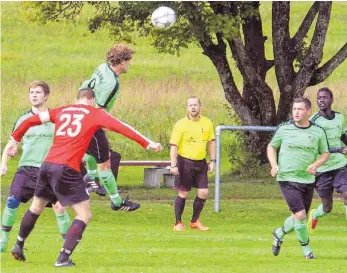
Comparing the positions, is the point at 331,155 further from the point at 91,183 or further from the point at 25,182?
the point at 25,182

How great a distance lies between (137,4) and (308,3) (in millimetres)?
44314

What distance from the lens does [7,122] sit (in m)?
37.1

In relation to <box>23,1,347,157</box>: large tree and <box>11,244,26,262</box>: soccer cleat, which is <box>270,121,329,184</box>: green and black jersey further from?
<box>23,1,347,157</box>: large tree

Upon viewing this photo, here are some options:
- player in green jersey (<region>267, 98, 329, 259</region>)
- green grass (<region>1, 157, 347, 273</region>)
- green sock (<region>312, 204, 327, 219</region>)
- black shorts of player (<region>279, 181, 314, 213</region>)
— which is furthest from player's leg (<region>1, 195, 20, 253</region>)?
green sock (<region>312, 204, 327, 219</region>)

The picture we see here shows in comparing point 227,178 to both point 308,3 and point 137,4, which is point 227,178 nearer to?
point 137,4

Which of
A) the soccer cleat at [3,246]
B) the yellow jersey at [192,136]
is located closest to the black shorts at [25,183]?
the soccer cleat at [3,246]

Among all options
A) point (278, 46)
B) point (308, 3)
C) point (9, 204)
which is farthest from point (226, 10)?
point (308, 3)

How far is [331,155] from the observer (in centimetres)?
1692

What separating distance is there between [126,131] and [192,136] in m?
5.79

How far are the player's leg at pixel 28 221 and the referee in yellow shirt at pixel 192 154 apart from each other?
4796mm

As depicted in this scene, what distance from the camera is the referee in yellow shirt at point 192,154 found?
1820 cm

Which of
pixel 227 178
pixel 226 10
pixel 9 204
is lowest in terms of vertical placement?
pixel 227 178

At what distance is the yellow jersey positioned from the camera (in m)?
18.2

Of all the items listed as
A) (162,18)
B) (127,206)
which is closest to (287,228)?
(127,206)
